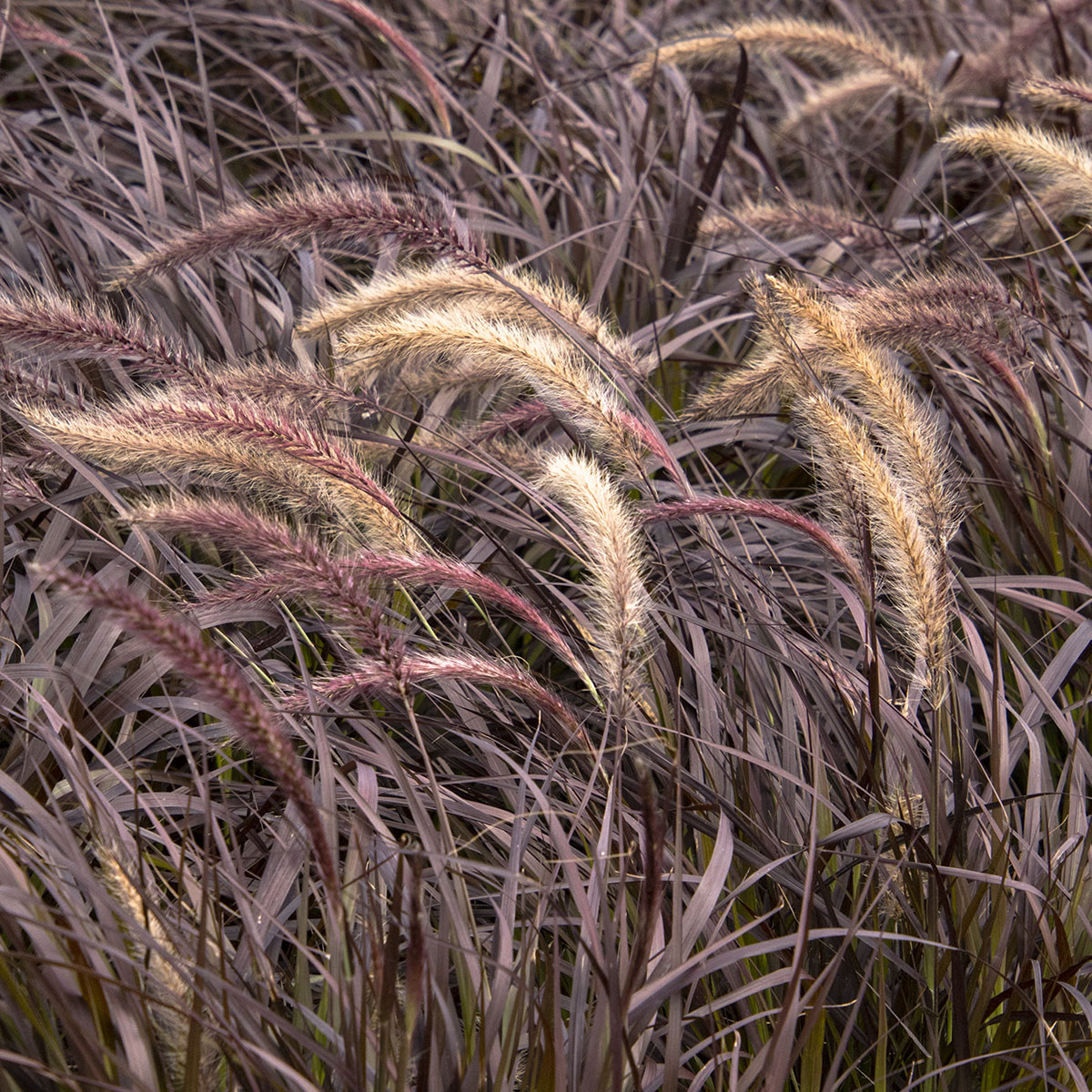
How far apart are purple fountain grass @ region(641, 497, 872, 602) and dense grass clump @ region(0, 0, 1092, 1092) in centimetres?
1

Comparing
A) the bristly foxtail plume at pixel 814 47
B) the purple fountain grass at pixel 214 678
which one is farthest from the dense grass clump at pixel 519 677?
the bristly foxtail plume at pixel 814 47

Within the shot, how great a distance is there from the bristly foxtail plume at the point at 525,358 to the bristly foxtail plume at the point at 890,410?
0.33 metres

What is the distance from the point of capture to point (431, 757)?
183cm

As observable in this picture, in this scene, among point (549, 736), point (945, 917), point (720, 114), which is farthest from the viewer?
point (720, 114)

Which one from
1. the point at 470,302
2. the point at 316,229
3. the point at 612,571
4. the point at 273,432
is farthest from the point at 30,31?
the point at 612,571

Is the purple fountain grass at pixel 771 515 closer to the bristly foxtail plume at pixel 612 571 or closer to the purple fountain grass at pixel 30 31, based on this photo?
the bristly foxtail plume at pixel 612 571

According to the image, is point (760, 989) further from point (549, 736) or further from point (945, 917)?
point (549, 736)

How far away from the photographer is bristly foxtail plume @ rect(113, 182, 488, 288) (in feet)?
6.48

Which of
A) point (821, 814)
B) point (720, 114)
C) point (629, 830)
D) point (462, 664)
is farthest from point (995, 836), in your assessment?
point (720, 114)

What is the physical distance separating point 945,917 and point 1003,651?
1036mm

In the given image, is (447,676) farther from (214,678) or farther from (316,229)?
(316,229)

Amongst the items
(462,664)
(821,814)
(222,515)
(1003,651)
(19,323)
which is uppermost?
(19,323)

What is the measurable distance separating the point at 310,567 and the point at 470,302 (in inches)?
37.1

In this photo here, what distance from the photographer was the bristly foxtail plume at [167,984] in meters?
1.16
